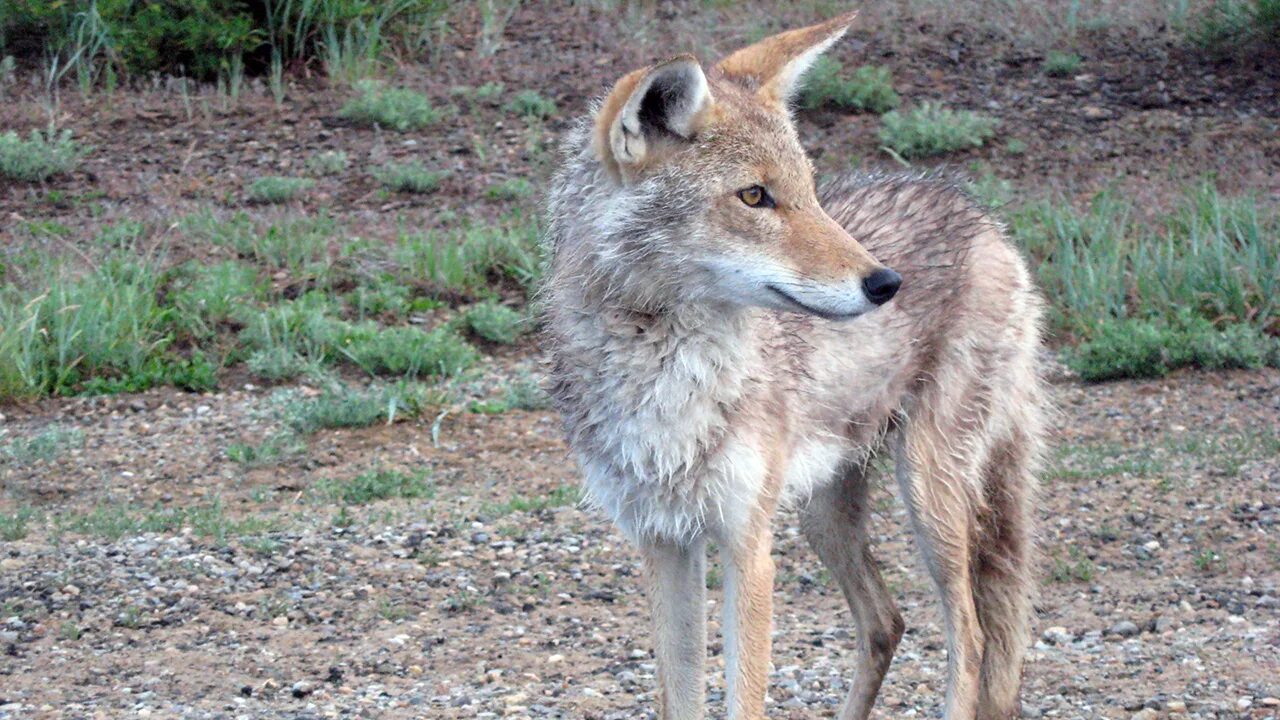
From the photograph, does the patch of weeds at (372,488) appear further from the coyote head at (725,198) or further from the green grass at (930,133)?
the green grass at (930,133)

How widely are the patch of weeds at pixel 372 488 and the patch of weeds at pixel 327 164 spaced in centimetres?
455

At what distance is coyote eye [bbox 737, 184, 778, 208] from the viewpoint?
4.12 meters

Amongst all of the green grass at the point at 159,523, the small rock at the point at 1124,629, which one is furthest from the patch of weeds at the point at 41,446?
the small rock at the point at 1124,629

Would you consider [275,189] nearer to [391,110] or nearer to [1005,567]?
[391,110]

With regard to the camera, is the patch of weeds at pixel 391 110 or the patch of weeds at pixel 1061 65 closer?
the patch of weeds at pixel 391 110

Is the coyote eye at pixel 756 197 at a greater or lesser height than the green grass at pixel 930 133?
greater

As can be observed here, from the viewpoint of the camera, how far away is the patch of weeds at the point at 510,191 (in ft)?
36.3

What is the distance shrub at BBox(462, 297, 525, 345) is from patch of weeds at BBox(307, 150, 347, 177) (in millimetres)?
2598

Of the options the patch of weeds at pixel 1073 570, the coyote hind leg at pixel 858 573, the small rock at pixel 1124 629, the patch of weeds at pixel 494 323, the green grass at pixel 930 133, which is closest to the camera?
the coyote hind leg at pixel 858 573

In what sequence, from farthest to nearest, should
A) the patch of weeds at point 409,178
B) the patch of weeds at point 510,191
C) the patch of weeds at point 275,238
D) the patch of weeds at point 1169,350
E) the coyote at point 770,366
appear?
the patch of weeds at point 409,178
the patch of weeds at point 510,191
the patch of weeds at point 275,238
the patch of weeds at point 1169,350
the coyote at point 770,366

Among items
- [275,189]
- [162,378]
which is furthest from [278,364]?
[275,189]

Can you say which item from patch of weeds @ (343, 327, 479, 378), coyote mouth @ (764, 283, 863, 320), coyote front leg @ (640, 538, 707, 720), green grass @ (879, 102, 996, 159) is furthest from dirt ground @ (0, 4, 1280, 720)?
coyote mouth @ (764, 283, 863, 320)

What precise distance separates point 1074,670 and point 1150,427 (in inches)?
116

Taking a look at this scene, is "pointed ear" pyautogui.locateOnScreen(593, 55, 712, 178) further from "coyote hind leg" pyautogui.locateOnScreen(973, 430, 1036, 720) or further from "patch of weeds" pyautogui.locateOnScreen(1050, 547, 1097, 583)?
"patch of weeds" pyautogui.locateOnScreen(1050, 547, 1097, 583)
